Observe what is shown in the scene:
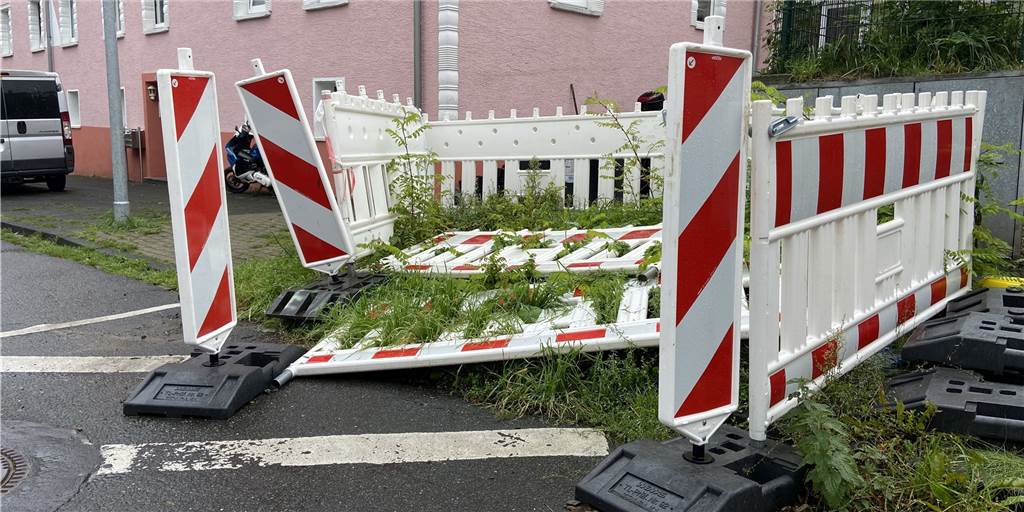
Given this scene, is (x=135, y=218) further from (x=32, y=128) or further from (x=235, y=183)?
(x=32, y=128)

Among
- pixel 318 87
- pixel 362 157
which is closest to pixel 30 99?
pixel 318 87

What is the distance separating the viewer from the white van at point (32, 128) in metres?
16.7

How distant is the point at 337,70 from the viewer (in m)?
14.6

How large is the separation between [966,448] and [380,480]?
2.23 metres

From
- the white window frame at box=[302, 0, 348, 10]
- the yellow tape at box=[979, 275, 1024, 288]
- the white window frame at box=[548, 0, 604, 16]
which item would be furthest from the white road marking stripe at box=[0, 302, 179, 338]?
the white window frame at box=[548, 0, 604, 16]

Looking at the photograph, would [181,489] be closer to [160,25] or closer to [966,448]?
[966,448]

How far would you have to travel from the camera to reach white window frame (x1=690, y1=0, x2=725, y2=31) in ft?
56.3

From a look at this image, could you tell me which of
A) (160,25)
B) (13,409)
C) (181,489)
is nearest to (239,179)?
(160,25)

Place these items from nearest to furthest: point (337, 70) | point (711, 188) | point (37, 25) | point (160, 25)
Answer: point (711, 188) < point (337, 70) < point (160, 25) < point (37, 25)

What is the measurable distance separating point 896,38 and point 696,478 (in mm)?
7352

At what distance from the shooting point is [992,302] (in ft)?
14.6

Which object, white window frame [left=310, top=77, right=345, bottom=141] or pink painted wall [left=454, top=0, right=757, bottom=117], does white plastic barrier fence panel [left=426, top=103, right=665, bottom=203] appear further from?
white window frame [left=310, top=77, right=345, bottom=141]

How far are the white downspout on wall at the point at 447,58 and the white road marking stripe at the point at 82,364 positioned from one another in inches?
320

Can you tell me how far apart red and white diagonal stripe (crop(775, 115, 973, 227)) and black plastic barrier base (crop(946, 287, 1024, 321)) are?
2.28 ft
